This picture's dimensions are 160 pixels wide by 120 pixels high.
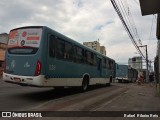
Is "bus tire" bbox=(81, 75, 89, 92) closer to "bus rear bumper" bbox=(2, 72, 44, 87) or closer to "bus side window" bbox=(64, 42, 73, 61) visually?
"bus side window" bbox=(64, 42, 73, 61)

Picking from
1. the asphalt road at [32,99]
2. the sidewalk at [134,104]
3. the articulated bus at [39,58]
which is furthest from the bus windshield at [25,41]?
the sidewalk at [134,104]

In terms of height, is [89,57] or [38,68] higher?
[89,57]

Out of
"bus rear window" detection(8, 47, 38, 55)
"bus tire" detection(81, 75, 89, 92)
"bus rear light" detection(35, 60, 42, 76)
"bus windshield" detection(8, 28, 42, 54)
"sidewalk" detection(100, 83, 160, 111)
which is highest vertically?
"bus windshield" detection(8, 28, 42, 54)

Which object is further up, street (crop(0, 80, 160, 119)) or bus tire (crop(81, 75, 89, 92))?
bus tire (crop(81, 75, 89, 92))

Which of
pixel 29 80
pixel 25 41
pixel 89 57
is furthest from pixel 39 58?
pixel 89 57

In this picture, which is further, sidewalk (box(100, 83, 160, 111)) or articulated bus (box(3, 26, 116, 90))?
articulated bus (box(3, 26, 116, 90))

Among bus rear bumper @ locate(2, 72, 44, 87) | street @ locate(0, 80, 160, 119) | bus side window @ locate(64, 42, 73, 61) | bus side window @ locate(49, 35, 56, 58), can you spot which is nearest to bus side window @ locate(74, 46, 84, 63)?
bus side window @ locate(64, 42, 73, 61)

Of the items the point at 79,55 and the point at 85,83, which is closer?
the point at 79,55

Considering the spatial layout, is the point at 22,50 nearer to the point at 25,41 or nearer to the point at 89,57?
the point at 25,41

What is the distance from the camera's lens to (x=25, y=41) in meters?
11.0

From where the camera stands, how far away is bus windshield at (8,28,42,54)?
10719mm

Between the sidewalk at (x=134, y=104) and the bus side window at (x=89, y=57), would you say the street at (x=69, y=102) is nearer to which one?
the sidewalk at (x=134, y=104)

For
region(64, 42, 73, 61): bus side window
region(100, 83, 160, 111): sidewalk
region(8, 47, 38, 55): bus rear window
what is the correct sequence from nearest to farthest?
region(100, 83, 160, 111): sidewalk → region(8, 47, 38, 55): bus rear window → region(64, 42, 73, 61): bus side window

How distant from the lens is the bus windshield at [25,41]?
10.7 metres
